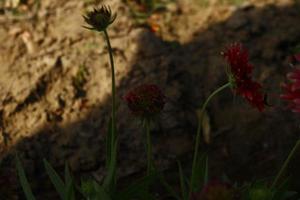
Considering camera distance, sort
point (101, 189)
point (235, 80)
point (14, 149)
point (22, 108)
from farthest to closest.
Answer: point (22, 108) < point (14, 149) < point (235, 80) < point (101, 189)

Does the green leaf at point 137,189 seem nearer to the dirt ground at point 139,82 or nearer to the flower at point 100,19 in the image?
the flower at point 100,19

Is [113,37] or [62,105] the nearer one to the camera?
[62,105]

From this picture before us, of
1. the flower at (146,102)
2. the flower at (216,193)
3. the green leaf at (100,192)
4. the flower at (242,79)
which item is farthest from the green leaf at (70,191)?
the flower at (242,79)

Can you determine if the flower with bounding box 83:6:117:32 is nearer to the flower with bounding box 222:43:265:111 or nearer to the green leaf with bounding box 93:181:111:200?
the flower with bounding box 222:43:265:111

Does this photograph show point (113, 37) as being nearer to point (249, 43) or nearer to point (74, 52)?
point (74, 52)

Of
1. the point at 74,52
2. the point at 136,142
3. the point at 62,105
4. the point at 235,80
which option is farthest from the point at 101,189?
the point at 74,52

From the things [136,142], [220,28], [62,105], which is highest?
[220,28]

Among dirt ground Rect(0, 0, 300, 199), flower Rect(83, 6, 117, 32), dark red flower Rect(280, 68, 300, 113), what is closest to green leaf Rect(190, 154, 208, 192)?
dark red flower Rect(280, 68, 300, 113)

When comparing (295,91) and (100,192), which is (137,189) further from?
(295,91)
